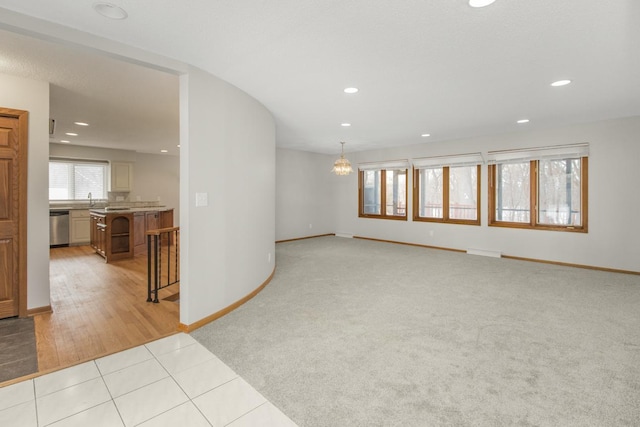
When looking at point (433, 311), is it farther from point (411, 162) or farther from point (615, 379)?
point (411, 162)

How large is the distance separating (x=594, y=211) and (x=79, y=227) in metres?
10.7

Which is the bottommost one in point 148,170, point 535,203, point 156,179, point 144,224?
point 144,224

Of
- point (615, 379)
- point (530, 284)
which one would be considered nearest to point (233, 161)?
point (615, 379)

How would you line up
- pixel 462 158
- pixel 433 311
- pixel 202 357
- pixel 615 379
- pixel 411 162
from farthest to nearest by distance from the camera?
1. pixel 411 162
2. pixel 462 158
3. pixel 433 311
4. pixel 202 357
5. pixel 615 379

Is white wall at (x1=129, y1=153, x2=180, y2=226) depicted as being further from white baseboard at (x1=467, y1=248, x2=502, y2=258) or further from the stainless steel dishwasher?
white baseboard at (x1=467, y1=248, x2=502, y2=258)

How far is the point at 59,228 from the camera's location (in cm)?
730

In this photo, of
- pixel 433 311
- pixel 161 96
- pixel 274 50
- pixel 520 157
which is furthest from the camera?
pixel 520 157

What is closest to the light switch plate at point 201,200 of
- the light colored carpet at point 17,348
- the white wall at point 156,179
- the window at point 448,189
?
the light colored carpet at point 17,348

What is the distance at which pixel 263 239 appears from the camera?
4227 mm

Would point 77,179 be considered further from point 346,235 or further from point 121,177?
point 346,235

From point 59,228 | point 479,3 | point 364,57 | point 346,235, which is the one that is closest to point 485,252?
point 346,235

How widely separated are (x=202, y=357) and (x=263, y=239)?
1.98 m

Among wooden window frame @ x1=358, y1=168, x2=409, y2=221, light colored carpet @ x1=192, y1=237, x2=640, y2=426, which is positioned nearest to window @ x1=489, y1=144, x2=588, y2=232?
light colored carpet @ x1=192, y1=237, x2=640, y2=426

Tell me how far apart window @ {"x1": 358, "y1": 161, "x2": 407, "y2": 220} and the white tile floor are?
6335mm
